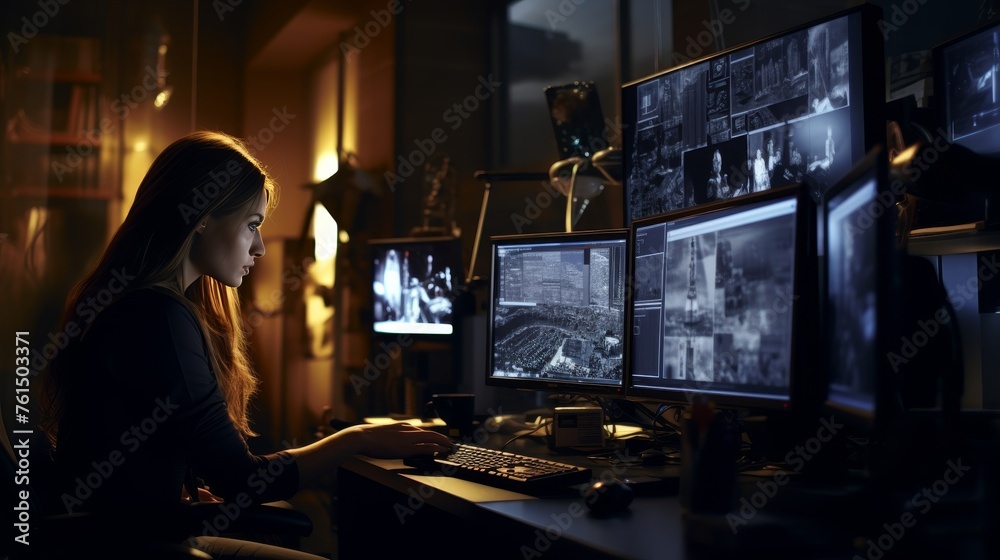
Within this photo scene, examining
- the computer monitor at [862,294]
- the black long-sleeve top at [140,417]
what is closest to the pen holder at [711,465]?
the computer monitor at [862,294]

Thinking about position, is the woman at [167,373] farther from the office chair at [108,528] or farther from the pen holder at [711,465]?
the pen holder at [711,465]

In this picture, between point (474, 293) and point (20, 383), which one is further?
point (20, 383)

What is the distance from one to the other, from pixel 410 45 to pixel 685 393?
2.81 meters

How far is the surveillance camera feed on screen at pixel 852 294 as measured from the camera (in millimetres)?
932

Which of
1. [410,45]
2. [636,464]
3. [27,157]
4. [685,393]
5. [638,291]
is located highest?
[410,45]

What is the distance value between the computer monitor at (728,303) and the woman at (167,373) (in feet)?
1.51

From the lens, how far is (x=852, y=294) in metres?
1.01

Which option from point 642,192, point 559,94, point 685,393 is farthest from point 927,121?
point 559,94

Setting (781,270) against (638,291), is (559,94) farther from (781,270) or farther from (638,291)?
(781,270)

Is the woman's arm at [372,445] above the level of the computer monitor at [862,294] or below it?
below

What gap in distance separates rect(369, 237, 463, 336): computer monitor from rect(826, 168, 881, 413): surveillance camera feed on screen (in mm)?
1509

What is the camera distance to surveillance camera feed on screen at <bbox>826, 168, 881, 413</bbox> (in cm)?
93

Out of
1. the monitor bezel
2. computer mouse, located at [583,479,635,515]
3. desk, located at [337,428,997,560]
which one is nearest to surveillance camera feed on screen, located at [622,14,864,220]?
desk, located at [337,428,997,560]

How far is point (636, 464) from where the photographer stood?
146 cm
